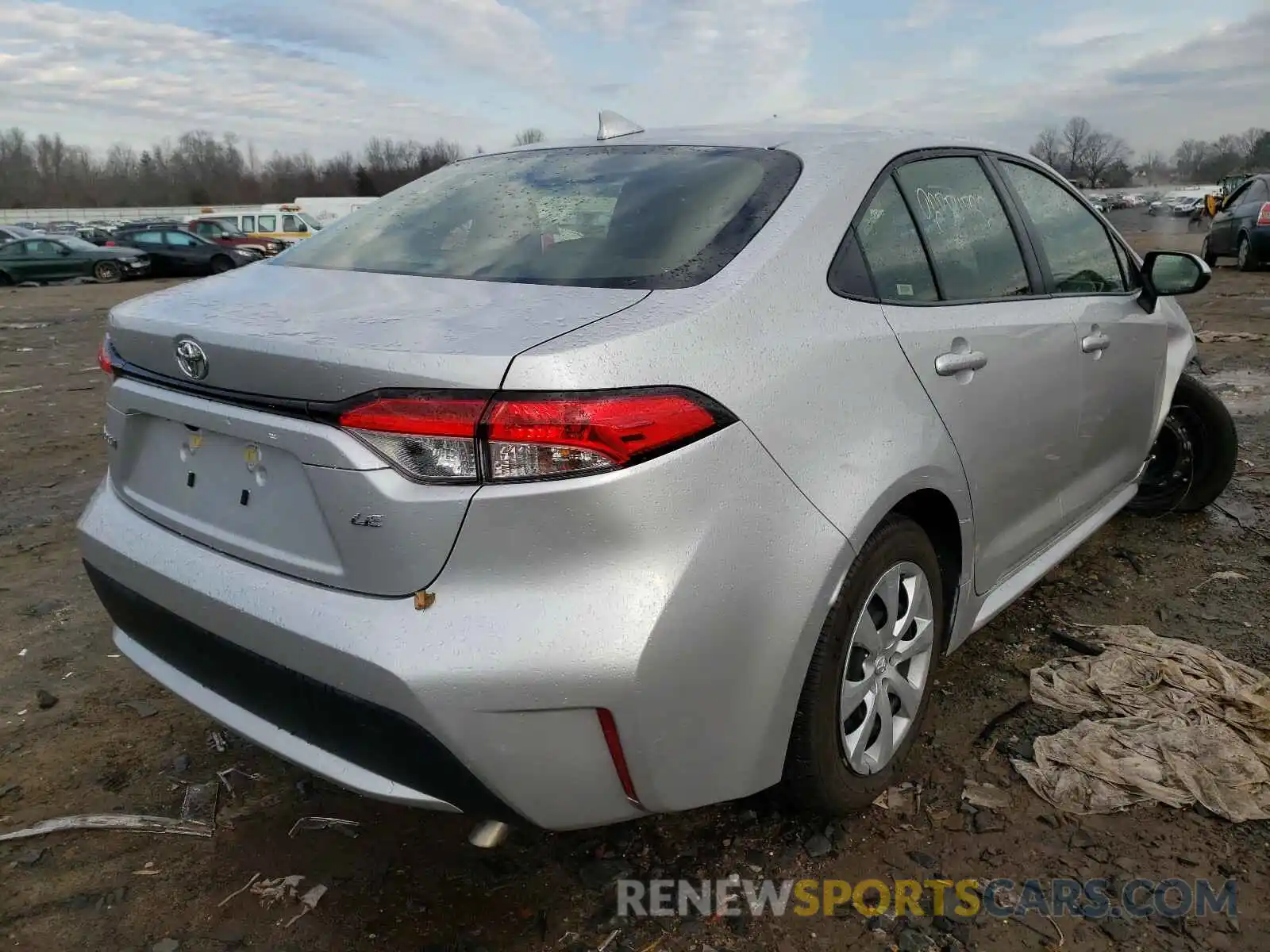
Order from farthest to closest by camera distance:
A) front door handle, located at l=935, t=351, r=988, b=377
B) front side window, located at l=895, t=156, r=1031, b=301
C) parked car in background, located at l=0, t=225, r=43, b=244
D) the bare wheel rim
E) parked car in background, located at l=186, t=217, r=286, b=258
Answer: parked car in background, located at l=186, t=217, r=286, b=258 → parked car in background, located at l=0, t=225, r=43, b=244 → front side window, located at l=895, t=156, r=1031, b=301 → front door handle, located at l=935, t=351, r=988, b=377 → the bare wheel rim

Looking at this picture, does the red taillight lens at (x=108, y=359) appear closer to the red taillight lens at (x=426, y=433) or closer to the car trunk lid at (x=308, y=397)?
the car trunk lid at (x=308, y=397)

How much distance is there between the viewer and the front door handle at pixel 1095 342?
9.39ft

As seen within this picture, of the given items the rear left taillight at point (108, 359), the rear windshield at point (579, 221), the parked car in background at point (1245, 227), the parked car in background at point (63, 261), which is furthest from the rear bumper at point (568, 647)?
the parked car in background at point (63, 261)

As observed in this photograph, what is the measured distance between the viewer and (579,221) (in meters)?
2.14

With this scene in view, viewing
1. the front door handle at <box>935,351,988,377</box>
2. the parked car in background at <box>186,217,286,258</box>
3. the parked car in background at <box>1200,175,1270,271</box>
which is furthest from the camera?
the parked car in background at <box>186,217,286,258</box>

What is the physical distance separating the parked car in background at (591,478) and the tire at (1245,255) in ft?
48.5

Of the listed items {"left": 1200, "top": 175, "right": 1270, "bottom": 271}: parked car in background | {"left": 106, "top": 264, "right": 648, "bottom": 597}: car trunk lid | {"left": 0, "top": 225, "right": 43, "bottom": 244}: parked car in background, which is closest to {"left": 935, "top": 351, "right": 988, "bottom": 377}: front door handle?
{"left": 106, "top": 264, "right": 648, "bottom": 597}: car trunk lid

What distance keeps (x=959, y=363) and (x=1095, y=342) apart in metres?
0.98

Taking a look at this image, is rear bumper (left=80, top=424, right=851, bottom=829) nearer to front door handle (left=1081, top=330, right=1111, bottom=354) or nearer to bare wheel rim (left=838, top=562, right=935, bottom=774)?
bare wheel rim (left=838, top=562, right=935, bottom=774)

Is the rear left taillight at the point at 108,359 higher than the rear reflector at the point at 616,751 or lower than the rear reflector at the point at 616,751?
higher

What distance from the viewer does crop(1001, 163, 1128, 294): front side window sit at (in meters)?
2.90

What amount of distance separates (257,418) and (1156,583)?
10.8 feet

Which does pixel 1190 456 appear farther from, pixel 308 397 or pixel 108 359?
pixel 108 359

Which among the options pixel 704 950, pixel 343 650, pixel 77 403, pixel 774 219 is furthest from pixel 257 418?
pixel 77 403
